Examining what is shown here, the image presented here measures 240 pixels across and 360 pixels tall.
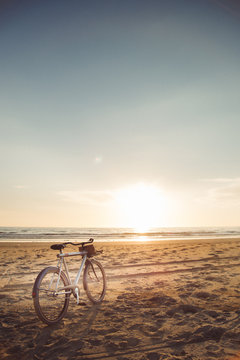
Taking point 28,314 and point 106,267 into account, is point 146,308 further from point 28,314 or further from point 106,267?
point 106,267

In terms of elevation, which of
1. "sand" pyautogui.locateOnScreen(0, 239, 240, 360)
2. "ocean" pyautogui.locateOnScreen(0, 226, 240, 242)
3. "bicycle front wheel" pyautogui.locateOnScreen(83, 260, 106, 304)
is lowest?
"ocean" pyautogui.locateOnScreen(0, 226, 240, 242)

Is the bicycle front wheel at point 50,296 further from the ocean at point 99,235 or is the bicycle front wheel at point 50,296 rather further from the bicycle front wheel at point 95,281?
the ocean at point 99,235

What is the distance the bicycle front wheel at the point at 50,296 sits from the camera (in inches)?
168

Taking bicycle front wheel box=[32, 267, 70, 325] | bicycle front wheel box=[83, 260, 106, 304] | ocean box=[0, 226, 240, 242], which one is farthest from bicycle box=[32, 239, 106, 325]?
ocean box=[0, 226, 240, 242]

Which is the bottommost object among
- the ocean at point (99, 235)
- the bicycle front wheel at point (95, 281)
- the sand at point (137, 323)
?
the ocean at point (99, 235)

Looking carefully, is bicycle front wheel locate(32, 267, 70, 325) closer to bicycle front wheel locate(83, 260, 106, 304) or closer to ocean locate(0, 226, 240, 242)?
bicycle front wheel locate(83, 260, 106, 304)

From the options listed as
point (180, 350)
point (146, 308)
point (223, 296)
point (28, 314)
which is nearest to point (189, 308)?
point (146, 308)

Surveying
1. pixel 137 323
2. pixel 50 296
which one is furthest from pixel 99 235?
pixel 137 323

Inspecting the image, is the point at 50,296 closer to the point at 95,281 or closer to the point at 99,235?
the point at 95,281

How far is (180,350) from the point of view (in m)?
3.40

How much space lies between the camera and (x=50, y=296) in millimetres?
4535

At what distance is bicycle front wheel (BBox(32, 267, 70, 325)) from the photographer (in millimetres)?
4262

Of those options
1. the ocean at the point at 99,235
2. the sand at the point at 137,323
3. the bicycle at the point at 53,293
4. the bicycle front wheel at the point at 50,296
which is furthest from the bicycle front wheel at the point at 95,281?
the ocean at the point at 99,235

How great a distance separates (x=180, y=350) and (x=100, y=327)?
1.50 meters
